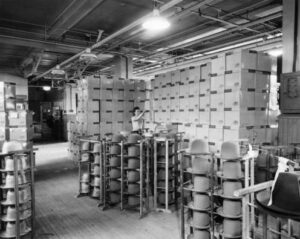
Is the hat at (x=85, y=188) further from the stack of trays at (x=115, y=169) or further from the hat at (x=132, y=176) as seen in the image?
the hat at (x=132, y=176)

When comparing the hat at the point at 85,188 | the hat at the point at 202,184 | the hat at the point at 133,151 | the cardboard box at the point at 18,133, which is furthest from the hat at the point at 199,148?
the cardboard box at the point at 18,133

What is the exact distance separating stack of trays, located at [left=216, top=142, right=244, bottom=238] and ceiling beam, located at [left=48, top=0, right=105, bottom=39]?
3.72 meters

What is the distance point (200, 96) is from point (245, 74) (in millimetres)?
1459

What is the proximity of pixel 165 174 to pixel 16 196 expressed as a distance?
2.66 metres

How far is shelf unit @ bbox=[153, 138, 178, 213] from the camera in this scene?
502cm

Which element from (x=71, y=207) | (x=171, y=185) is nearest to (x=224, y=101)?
(x=171, y=185)

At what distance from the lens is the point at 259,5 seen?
223 inches

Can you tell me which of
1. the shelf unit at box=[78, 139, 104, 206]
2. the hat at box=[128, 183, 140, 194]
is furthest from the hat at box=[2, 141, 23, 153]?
the hat at box=[128, 183, 140, 194]

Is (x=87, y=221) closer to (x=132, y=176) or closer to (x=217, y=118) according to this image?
(x=132, y=176)

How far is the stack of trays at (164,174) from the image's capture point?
512 cm

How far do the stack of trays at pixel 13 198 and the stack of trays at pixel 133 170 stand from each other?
1844mm

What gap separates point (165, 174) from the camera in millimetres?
5082

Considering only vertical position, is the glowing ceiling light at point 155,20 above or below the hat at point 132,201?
above

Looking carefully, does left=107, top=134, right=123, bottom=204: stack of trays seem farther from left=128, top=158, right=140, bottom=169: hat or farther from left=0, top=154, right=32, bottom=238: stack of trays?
left=0, top=154, right=32, bottom=238: stack of trays
